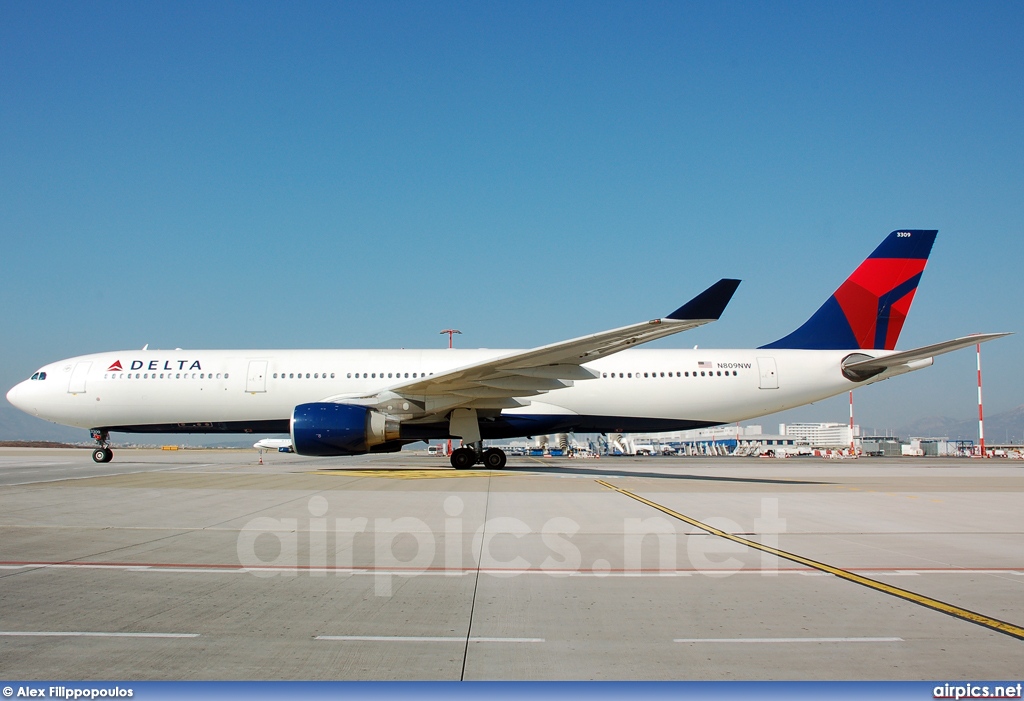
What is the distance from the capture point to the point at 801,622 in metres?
4.54

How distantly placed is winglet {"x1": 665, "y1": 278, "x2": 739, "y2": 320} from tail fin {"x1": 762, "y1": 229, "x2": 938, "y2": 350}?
9.35 m

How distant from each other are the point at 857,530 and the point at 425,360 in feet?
47.7

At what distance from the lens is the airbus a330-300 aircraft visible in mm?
20734

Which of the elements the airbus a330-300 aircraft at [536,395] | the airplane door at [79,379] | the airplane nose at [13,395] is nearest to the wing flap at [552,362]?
the airbus a330-300 aircraft at [536,395]

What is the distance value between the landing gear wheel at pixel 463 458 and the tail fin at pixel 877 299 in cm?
1063

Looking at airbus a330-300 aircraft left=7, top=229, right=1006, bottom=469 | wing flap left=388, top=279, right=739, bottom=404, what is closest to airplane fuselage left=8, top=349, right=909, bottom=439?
airbus a330-300 aircraft left=7, top=229, right=1006, bottom=469

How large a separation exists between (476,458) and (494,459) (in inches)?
20.9

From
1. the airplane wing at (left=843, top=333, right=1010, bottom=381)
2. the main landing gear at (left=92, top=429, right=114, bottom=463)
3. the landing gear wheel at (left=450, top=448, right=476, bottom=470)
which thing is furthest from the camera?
the main landing gear at (left=92, top=429, right=114, bottom=463)

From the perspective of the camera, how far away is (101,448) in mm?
22922

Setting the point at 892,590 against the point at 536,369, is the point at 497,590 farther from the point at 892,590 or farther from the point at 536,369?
the point at 536,369

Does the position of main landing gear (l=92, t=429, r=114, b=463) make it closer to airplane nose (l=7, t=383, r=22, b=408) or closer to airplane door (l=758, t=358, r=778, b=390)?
airplane nose (l=7, t=383, r=22, b=408)

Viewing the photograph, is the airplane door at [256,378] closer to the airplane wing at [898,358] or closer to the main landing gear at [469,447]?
the main landing gear at [469,447]

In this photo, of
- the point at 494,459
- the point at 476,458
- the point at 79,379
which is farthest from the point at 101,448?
the point at 494,459

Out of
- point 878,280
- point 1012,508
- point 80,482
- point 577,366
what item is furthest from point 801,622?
point 878,280
